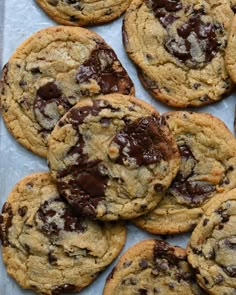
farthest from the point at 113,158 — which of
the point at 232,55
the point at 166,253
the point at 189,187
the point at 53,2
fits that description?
the point at 53,2

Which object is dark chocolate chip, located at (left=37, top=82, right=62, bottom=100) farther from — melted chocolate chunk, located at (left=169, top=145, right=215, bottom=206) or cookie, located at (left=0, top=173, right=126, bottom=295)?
melted chocolate chunk, located at (left=169, top=145, right=215, bottom=206)

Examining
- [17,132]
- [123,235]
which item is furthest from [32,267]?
[17,132]

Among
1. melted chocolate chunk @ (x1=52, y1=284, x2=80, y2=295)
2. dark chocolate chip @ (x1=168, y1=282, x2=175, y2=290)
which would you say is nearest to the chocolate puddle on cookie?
melted chocolate chunk @ (x1=52, y1=284, x2=80, y2=295)

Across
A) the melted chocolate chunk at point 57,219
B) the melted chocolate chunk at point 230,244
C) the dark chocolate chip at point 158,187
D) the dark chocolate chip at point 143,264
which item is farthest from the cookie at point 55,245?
the melted chocolate chunk at point 230,244

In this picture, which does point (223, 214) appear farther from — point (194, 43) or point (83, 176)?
point (194, 43)

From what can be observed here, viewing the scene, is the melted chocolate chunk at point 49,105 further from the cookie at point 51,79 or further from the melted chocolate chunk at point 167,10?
the melted chocolate chunk at point 167,10

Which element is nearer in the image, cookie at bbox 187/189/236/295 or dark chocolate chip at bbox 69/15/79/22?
cookie at bbox 187/189/236/295
